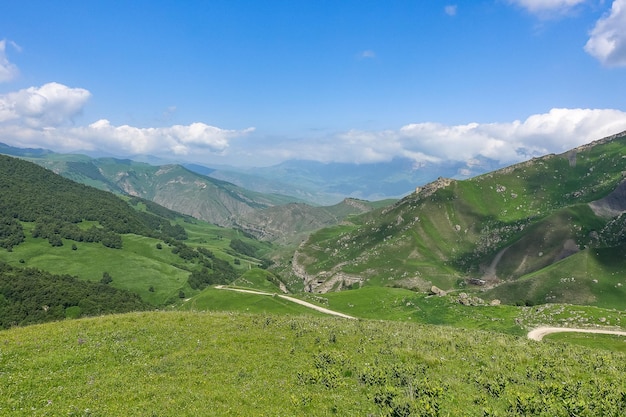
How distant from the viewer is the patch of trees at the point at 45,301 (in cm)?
11312

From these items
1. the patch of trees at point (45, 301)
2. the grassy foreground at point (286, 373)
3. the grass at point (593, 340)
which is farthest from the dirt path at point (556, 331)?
the patch of trees at point (45, 301)

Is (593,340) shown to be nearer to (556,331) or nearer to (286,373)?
(556,331)

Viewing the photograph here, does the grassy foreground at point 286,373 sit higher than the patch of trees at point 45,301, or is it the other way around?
the grassy foreground at point 286,373

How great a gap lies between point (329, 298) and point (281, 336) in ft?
274

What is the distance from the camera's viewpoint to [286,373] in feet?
77.8

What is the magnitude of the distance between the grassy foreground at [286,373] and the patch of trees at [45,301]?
10395 centimetres

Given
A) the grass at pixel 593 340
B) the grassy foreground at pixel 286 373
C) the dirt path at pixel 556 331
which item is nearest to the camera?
the grassy foreground at pixel 286 373

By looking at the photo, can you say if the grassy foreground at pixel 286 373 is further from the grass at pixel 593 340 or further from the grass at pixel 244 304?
the grass at pixel 244 304

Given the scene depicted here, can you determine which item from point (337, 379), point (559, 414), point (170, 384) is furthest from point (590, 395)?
point (170, 384)

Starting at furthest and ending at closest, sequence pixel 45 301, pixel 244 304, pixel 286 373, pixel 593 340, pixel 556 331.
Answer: pixel 45 301
pixel 244 304
pixel 556 331
pixel 593 340
pixel 286 373

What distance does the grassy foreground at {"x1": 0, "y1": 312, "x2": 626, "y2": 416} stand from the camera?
63.4ft

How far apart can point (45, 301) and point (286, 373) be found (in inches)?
5303

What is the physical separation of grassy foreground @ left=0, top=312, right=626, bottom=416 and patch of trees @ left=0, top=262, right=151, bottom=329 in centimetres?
10395

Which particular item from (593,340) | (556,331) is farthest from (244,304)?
(593,340)
